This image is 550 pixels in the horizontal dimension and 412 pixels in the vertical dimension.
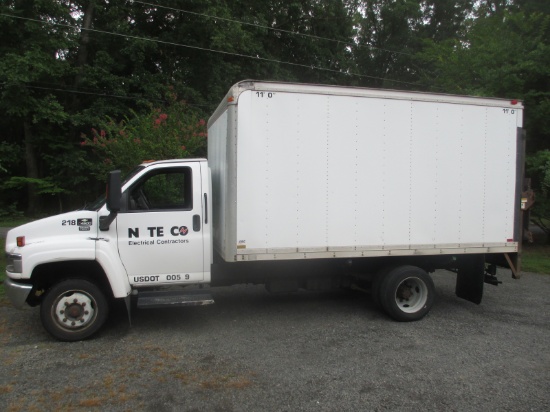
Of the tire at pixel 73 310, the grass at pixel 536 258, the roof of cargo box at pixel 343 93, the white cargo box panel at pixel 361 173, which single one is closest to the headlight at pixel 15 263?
the tire at pixel 73 310

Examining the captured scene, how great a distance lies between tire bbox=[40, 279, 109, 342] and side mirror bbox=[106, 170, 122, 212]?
1020 mm

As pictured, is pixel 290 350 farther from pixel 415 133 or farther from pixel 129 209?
pixel 415 133

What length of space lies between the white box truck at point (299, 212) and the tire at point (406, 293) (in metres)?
0.02

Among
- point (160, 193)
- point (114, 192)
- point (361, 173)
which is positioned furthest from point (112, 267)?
point (361, 173)

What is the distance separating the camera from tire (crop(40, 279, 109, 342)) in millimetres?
5465

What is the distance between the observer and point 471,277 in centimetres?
704

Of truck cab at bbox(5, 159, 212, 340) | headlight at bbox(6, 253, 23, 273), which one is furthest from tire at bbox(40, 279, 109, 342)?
headlight at bbox(6, 253, 23, 273)

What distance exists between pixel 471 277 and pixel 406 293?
1141 mm

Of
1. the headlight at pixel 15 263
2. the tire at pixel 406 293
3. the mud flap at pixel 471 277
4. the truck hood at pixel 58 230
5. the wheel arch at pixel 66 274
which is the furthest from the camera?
the mud flap at pixel 471 277

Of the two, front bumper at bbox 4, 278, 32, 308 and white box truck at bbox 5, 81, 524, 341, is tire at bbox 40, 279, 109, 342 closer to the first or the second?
white box truck at bbox 5, 81, 524, 341

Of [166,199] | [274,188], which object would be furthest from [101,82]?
[274,188]

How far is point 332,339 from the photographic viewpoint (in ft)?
18.9

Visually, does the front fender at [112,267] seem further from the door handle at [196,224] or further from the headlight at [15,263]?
the door handle at [196,224]

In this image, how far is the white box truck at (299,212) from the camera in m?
5.59
